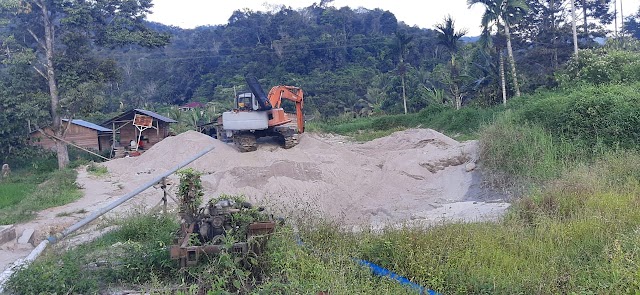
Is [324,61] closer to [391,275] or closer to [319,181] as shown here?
[319,181]

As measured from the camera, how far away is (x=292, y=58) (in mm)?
45812

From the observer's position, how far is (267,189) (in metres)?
12.4

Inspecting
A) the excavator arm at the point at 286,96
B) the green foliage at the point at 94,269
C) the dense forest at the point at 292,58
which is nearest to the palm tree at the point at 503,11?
the dense forest at the point at 292,58

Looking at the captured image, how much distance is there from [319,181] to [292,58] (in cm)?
3358

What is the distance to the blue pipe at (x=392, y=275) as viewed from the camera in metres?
4.69

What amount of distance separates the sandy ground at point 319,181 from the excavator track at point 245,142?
0.84 feet

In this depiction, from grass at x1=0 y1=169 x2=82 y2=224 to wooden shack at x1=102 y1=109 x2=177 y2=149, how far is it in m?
7.17

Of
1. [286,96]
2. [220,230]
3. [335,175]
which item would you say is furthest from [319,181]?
[220,230]

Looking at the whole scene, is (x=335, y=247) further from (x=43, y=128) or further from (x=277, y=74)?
(x=277, y=74)

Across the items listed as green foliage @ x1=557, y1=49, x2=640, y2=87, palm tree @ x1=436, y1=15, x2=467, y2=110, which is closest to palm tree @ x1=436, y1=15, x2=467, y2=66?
palm tree @ x1=436, y1=15, x2=467, y2=110

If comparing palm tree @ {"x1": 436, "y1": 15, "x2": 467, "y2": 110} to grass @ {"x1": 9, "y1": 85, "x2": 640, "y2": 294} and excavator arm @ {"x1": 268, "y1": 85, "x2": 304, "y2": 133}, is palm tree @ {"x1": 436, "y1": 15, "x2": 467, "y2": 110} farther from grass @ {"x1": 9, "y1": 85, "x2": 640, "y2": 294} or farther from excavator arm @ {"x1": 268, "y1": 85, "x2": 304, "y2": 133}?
grass @ {"x1": 9, "y1": 85, "x2": 640, "y2": 294}

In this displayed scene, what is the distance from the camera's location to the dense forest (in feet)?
65.0

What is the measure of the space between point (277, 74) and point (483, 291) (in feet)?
133

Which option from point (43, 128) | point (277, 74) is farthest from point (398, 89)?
point (43, 128)
